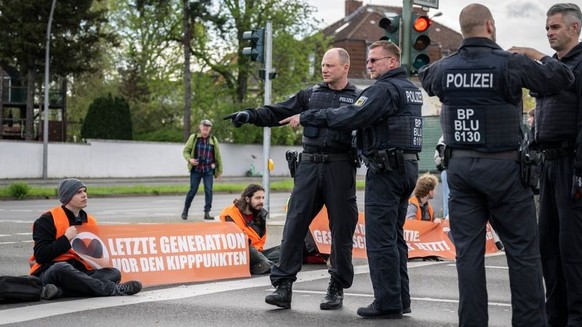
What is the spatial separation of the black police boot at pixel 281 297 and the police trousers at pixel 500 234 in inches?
83.1

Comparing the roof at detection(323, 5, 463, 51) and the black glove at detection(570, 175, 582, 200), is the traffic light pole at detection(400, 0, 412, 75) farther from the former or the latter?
the roof at detection(323, 5, 463, 51)

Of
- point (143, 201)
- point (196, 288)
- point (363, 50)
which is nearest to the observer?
point (196, 288)

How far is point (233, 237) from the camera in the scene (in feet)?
37.0

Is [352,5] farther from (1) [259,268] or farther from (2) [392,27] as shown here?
(1) [259,268]

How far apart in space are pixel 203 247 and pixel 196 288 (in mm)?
900

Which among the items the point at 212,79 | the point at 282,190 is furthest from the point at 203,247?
the point at 212,79

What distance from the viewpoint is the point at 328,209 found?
29.4 feet

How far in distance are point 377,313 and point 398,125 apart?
1.43 m

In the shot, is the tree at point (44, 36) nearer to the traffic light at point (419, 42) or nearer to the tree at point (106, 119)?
the tree at point (106, 119)

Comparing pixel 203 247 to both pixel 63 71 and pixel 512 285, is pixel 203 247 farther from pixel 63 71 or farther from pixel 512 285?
pixel 63 71

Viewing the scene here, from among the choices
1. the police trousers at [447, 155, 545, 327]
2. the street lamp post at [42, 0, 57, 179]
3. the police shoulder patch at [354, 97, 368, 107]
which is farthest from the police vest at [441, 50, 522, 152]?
the street lamp post at [42, 0, 57, 179]

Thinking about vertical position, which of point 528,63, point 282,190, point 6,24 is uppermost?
point 6,24

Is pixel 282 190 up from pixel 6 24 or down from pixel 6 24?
down

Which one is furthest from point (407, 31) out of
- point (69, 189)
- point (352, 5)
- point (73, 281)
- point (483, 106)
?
point (352, 5)
